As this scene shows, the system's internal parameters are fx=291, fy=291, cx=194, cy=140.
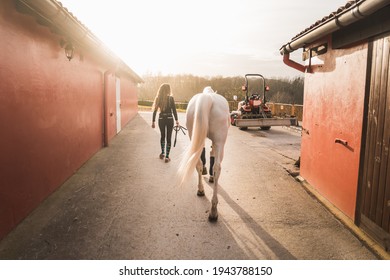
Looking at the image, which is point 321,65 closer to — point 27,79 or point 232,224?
point 232,224

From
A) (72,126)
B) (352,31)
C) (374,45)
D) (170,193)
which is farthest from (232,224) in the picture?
(72,126)

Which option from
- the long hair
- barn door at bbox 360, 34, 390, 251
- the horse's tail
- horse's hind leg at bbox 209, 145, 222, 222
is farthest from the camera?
the long hair

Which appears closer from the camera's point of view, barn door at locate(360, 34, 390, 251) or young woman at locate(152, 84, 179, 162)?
barn door at locate(360, 34, 390, 251)

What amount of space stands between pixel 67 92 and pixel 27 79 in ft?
6.09

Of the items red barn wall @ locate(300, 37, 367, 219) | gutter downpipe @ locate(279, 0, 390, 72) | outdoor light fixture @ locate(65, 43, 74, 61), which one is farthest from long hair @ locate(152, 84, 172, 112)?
red barn wall @ locate(300, 37, 367, 219)

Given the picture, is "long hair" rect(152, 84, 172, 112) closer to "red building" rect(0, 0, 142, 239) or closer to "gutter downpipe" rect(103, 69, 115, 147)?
"red building" rect(0, 0, 142, 239)

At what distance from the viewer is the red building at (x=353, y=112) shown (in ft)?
10.6

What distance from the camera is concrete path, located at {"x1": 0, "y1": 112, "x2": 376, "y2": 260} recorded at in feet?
10.4

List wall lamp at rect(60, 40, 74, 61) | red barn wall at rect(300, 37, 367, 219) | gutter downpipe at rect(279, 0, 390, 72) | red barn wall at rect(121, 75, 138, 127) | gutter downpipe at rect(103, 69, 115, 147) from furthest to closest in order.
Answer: red barn wall at rect(121, 75, 138, 127) < gutter downpipe at rect(103, 69, 115, 147) < wall lamp at rect(60, 40, 74, 61) < red barn wall at rect(300, 37, 367, 219) < gutter downpipe at rect(279, 0, 390, 72)

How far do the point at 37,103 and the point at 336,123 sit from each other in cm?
456

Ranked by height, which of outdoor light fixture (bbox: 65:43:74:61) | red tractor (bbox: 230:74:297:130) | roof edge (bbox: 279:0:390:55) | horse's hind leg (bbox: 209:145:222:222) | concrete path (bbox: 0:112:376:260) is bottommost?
concrete path (bbox: 0:112:376:260)

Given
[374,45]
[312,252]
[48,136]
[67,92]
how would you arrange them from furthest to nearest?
[67,92] → [48,136] → [374,45] → [312,252]

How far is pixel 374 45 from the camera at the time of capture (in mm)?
3469

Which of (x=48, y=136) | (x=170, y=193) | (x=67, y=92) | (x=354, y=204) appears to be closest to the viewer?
(x=354, y=204)
